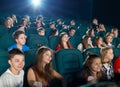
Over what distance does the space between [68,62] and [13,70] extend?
2.95 feet

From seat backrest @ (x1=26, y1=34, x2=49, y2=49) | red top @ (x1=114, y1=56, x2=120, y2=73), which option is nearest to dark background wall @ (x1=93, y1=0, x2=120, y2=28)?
seat backrest @ (x1=26, y1=34, x2=49, y2=49)

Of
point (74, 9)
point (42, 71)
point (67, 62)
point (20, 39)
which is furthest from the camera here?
point (74, 9)

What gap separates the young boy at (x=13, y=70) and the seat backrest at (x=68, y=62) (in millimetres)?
711

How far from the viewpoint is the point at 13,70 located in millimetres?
2727

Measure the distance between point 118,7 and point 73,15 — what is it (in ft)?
9.50

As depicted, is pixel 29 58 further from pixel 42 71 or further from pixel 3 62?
pixel 3 62

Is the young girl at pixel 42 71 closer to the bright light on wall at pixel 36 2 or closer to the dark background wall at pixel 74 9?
the dark background wall at pixel 74 9

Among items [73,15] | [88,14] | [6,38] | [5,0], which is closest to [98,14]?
[88,14]

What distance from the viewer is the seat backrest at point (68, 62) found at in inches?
132

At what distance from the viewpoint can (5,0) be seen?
13094 mm

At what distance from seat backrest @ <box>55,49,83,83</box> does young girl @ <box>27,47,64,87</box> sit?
33 centimetres

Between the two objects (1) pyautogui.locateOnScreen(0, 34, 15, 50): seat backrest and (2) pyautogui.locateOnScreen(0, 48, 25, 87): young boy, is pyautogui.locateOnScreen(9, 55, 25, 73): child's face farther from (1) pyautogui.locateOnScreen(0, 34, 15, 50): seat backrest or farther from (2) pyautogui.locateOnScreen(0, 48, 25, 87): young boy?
(1) pyautogui.locateOnScreen(0, 34, 15, 50): seat backrest

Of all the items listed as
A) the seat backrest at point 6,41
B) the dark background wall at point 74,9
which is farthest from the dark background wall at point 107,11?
the seat backrest at point 6,41

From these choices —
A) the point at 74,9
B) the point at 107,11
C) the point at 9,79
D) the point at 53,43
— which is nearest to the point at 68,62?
the point at 9,79
